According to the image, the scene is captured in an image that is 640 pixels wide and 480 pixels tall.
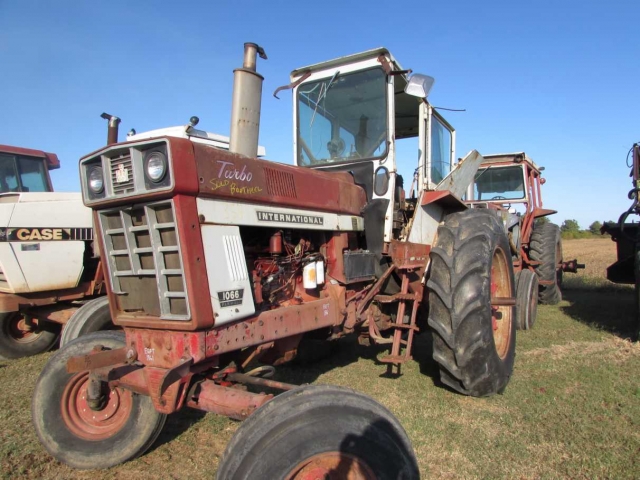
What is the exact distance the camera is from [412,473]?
2.12 metres

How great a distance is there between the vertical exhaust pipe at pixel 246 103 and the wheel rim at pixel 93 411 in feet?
5.80

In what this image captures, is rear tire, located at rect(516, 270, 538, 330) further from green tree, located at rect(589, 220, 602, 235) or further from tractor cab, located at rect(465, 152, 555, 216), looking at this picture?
green tree, located at rect(589, 220, 602, 235)

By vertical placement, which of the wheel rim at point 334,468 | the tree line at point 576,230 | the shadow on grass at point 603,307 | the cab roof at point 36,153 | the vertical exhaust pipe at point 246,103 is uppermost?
the cab roof at point 36,153

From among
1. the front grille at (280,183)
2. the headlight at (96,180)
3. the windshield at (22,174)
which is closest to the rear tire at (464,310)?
the front grille at (280,183)

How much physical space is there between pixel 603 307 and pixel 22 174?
9772 millimetres

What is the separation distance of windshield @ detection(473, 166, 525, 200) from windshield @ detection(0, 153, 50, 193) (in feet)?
25.5

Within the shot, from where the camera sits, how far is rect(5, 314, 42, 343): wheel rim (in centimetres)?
560

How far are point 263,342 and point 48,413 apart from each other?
148 cm

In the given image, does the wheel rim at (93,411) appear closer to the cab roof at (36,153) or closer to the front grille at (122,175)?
the front grille at (122,175)

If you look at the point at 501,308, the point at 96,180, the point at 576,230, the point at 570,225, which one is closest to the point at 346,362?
the point at 501,308

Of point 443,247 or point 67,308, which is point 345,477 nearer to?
point 443,247

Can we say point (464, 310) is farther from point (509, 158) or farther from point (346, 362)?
point (509, 158)

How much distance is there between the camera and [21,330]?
5711 millimetres

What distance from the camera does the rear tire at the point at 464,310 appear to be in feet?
11.3
